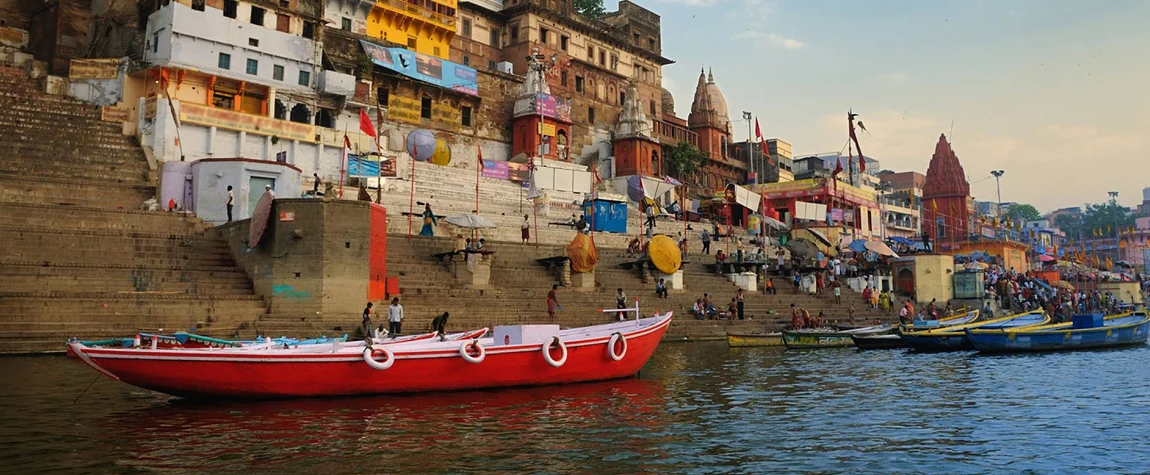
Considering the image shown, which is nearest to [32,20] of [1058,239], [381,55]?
[381,55]

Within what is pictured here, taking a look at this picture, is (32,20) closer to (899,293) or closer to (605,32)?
(605,32)

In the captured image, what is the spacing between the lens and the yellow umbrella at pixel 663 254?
29.4m

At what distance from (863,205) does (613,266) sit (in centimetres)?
3767

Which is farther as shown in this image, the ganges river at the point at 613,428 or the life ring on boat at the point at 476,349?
the life ring on boat at the point at 476,349

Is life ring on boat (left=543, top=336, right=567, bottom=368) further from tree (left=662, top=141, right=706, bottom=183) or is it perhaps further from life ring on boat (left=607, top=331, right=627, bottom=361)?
tree (left=662, top=141, right=706, bottom=183)

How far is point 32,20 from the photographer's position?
37312mm

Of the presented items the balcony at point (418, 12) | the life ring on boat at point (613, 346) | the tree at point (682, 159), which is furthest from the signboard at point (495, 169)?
the life ring on boat at point (613, 346)

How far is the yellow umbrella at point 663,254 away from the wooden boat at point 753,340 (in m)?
5.89

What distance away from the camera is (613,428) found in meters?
10.1

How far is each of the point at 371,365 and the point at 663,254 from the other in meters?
18.6

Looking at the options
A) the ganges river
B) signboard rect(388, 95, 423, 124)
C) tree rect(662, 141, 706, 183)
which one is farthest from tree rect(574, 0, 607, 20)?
the ganges river

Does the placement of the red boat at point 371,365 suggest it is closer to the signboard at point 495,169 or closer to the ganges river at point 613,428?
the ganges river at point 613,428

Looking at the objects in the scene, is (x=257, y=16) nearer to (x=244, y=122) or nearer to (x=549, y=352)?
(x=244, y=122)

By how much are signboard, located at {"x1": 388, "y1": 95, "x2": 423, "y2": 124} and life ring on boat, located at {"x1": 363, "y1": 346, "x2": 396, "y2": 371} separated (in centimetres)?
3300
